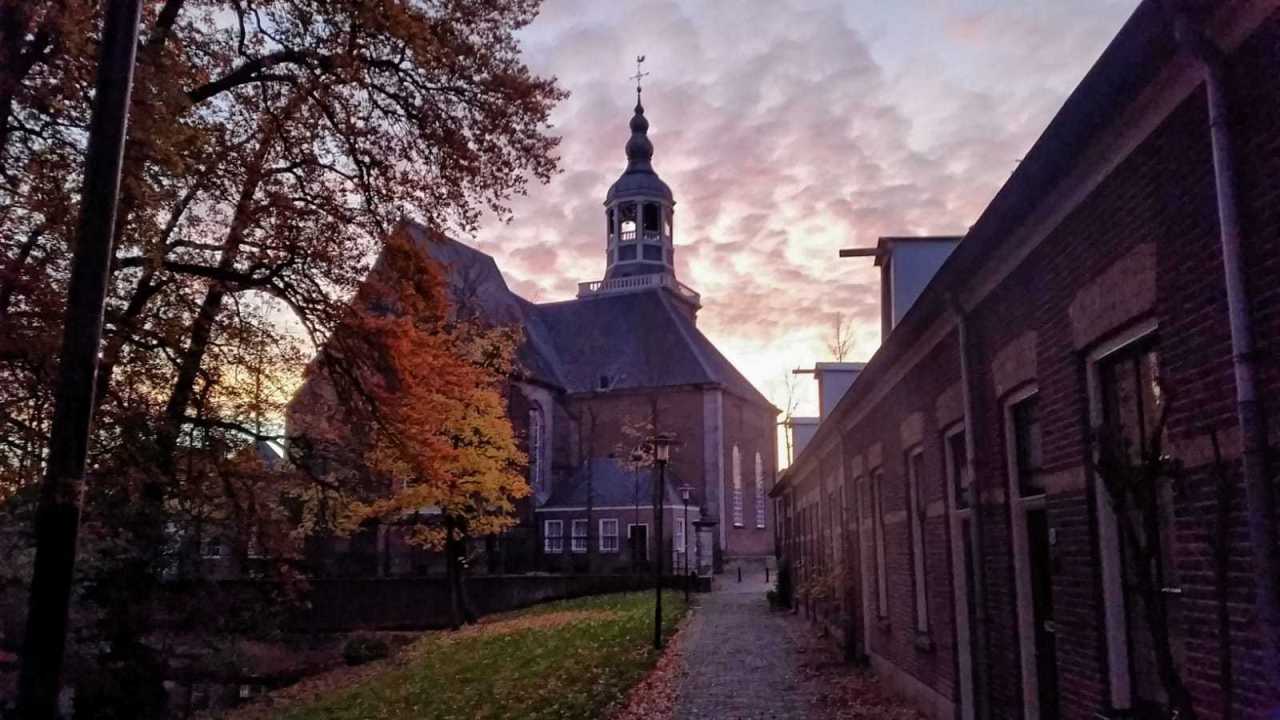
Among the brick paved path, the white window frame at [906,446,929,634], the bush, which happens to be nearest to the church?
the bush

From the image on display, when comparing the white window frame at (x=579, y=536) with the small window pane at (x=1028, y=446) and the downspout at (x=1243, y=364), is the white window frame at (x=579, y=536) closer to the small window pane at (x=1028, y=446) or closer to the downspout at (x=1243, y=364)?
the small window pane at (x=1028, y=446)

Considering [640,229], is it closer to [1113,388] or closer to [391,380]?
[391,380]

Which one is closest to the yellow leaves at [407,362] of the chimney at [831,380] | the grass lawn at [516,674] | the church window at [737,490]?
the grass lawn at [516,674]

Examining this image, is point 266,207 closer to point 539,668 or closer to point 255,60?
point 255,60

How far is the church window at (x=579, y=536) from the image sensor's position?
156 feet

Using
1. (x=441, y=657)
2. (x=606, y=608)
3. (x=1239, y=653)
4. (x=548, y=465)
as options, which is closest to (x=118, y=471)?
(x=1239, y=653)

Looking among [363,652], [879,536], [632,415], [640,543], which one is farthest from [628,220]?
[879,536]

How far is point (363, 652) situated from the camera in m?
26.4

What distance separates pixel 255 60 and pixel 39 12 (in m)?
3.76

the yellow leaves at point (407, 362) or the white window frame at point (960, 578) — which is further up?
the yellow leaves at point (407, 362)

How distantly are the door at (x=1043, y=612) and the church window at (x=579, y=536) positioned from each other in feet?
134

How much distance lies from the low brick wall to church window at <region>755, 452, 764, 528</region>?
2252cm

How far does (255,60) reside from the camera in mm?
12844

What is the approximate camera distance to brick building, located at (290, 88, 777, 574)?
155 ft
